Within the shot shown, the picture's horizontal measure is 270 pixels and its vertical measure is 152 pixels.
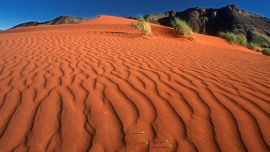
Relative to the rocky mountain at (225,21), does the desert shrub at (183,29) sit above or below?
above

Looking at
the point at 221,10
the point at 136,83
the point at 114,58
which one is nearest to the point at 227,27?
the point at 221,10

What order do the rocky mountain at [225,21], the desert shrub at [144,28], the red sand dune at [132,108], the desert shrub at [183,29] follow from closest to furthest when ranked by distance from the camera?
Answer: the red sand dune at [132,108] < the desert shrub at [144,28] < the desert shrub at [183,29] < the rocky mountain at [225,21]

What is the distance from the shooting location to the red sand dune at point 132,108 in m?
2.41

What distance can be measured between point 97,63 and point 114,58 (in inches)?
26.2

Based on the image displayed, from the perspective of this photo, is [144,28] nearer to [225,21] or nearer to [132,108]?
[132,108]

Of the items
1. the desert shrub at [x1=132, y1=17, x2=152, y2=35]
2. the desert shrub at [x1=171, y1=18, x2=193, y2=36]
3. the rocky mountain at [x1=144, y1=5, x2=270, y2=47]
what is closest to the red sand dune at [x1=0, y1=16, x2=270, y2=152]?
the desert shrub at [x1=132, y1=17, x2=152, y2=35]

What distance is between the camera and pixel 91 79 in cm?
419

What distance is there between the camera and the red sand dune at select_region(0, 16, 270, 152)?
241 centimetres

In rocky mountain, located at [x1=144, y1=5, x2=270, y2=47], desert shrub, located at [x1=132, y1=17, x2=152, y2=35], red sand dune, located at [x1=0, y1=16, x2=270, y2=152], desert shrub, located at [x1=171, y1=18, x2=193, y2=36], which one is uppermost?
red sand dune, located at [x1=0, y1=16, x2=270, y2=152]

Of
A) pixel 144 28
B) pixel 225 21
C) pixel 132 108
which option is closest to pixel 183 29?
pixel 144 28

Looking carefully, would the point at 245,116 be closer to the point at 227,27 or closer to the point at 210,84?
the point at 210,84

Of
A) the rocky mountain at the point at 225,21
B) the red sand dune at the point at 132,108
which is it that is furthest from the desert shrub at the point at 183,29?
the rocky mountain at the point at 225,21

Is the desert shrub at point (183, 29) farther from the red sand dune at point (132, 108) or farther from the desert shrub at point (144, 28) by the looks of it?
the red sand dune at point (132, 108)

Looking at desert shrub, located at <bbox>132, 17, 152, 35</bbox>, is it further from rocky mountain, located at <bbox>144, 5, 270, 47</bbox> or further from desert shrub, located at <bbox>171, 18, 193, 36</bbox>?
rocky mountain, located at <bbox>144, 5, 270, 47</bbox>
